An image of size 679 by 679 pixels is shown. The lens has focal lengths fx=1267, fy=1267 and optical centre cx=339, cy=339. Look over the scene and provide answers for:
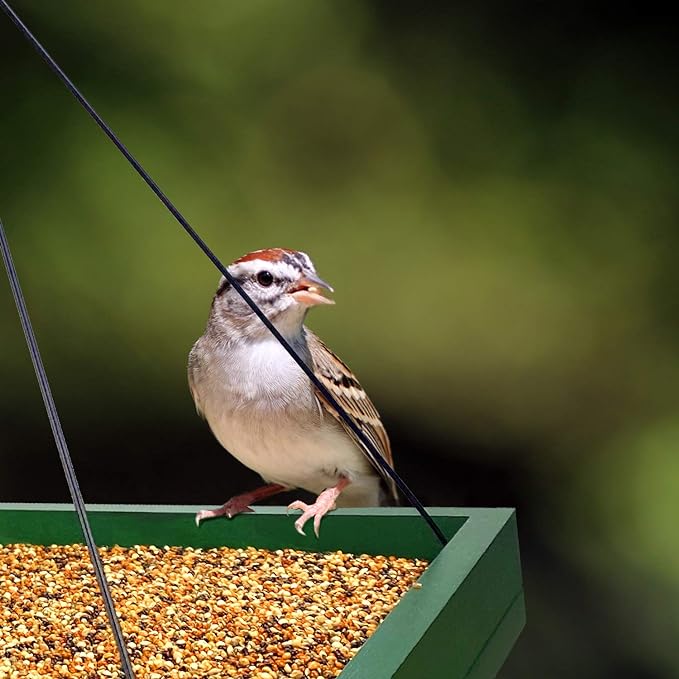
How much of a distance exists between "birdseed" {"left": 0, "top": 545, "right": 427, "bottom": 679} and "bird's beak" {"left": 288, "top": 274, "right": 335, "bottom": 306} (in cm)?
40

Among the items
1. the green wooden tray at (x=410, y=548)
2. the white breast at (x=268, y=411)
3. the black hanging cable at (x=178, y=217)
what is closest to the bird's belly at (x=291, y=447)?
the white breast at (x=268, y=411)

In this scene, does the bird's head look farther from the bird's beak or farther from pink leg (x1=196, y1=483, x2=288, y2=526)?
pink leg (x1=196, y1=483, x2=288, y2=526)

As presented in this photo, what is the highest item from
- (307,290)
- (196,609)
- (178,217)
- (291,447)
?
(178,217)

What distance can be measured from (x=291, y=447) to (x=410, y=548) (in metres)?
0.33

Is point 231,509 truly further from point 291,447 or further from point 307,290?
point 307,290

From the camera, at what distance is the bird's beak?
2.02 metres

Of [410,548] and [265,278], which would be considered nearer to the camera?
[410,548]

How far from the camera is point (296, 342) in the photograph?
2.16 meters

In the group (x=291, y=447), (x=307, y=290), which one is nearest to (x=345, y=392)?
(x=291, y=447)

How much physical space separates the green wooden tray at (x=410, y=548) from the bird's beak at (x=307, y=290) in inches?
13.3

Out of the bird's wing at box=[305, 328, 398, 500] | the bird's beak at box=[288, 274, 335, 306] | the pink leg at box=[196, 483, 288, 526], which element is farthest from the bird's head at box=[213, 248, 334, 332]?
the pink leg at box=[196, 483, 288, 526]

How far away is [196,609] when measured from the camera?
69.5 inches

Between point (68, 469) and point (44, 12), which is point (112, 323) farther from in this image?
point (68, 469)

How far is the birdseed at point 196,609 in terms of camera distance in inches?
62.4
